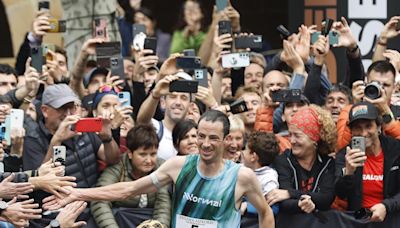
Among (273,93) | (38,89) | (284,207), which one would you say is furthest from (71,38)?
(284,207)

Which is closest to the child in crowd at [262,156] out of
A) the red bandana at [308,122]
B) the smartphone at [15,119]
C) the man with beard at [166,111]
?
the red bandana at [308,122]

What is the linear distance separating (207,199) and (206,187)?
0.10 m

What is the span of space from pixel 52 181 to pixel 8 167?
39.8 inches

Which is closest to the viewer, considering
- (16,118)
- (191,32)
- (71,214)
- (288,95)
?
(71,214)

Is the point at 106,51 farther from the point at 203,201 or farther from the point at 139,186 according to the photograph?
the point at 203,201

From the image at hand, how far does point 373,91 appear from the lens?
1329 centimetres

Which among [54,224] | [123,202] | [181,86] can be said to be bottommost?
[123,202]

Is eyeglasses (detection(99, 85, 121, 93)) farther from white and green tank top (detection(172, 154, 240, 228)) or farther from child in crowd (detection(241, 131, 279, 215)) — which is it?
white and green tank top (detection(172, 154, 240, 228))

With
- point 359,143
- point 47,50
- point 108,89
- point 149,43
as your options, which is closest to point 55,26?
point 47,50

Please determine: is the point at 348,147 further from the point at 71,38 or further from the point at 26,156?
the point at 71,38

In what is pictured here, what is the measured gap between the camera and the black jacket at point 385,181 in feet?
41.4

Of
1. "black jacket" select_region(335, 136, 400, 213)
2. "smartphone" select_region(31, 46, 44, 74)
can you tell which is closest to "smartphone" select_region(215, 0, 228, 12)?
"smartphone" select_region(31, 46, 44, 74)

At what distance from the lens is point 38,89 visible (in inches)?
567

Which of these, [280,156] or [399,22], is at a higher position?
[399,22]
